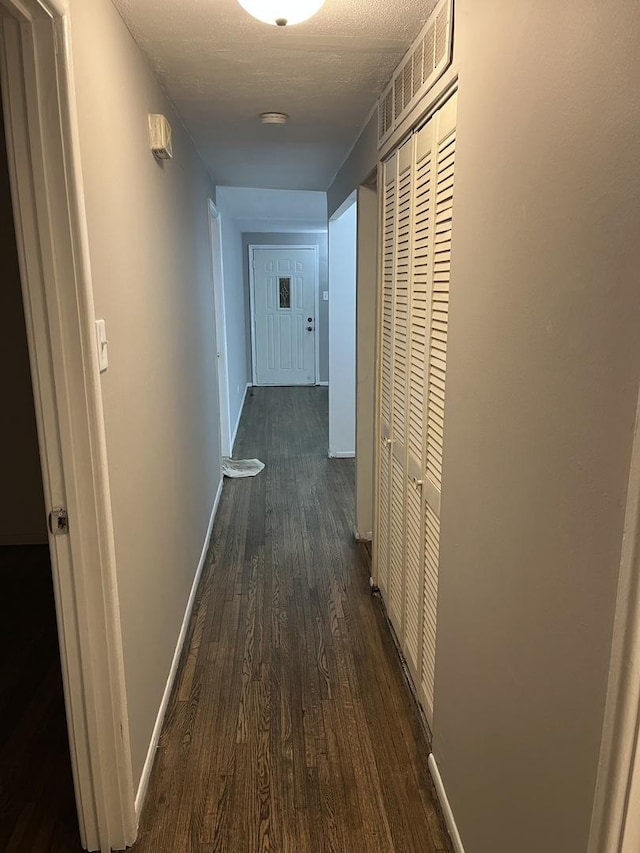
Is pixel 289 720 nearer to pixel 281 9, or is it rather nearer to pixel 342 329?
pixel 281 9

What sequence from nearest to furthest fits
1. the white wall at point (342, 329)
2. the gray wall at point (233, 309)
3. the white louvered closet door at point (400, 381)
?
1. the white louvered closet door at point (400, 381)
2. the white wall at point (342, 329)
3. the gray wall at point (233, 309)

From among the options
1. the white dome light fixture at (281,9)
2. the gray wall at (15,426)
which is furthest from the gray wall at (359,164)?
the gray wall at (15,426)

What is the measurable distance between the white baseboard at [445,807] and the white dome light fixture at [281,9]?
2.04m

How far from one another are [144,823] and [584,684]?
1.39m

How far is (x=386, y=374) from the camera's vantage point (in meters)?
2.60

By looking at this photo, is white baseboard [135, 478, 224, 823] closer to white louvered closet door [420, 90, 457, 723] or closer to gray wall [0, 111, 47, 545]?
white louvered closet door [420, 90, 457, 723]

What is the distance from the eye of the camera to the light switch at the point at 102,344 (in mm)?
1391

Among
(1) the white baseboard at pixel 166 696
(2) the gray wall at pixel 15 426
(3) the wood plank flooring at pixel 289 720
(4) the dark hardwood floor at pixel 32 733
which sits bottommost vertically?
(3) the wood plank flooring at pixel 289 720

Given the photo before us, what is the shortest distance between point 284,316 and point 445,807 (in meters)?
7.57

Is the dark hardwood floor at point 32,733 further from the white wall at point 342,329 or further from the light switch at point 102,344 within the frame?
the white wall at point 342,329

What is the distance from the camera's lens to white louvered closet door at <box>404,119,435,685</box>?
5.95 ft

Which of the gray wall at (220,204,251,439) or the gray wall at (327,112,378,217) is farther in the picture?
the gray wall at (220,204,251,439)

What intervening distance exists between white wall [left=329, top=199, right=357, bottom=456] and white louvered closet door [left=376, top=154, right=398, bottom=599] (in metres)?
1.73

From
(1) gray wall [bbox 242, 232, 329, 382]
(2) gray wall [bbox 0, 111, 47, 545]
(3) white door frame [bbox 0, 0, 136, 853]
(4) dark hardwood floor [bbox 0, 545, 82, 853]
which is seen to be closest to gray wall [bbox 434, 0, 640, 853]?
(3) white door frame [bbox 0, 0, 136, 853]
